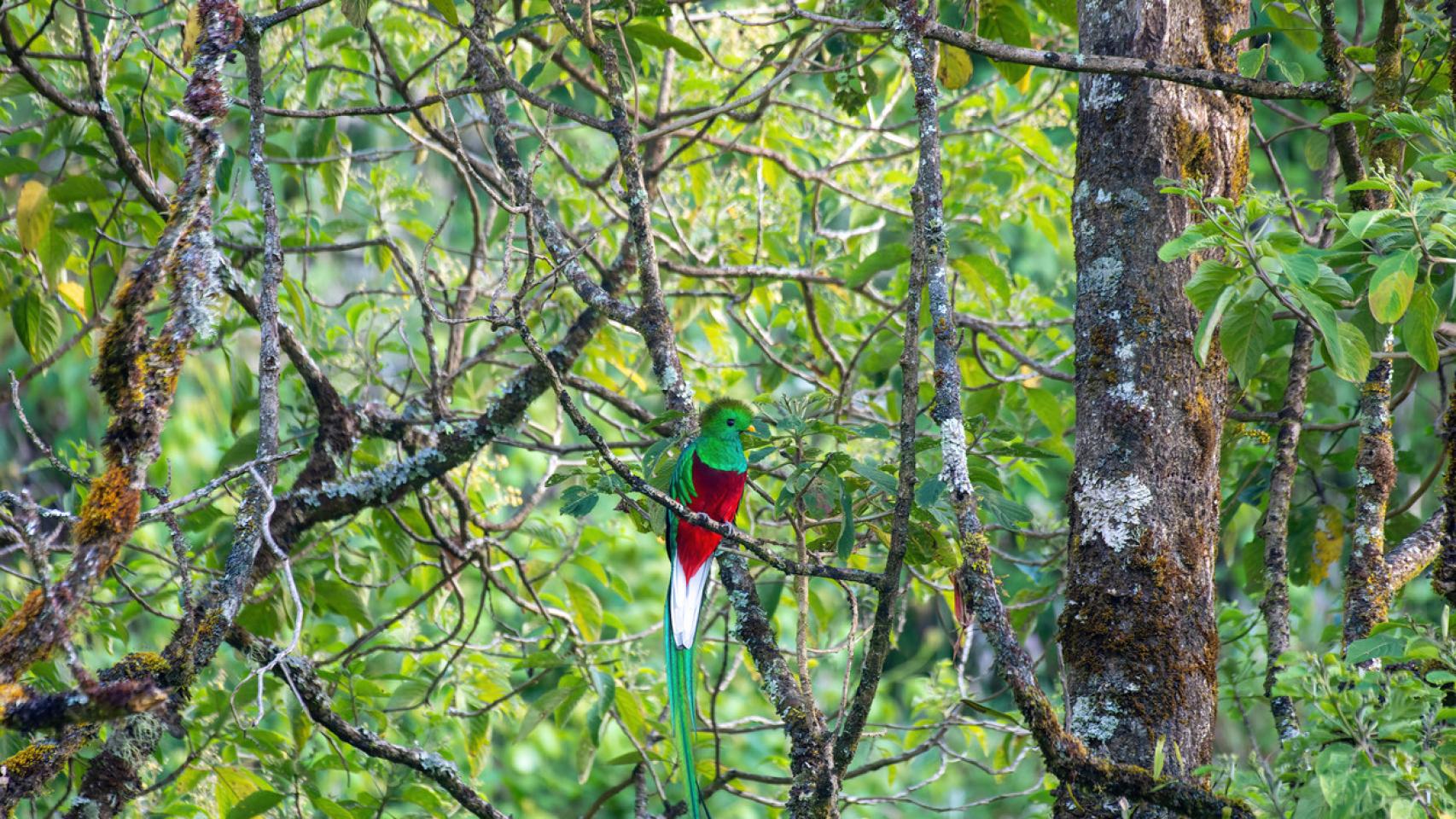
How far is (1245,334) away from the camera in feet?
5.90

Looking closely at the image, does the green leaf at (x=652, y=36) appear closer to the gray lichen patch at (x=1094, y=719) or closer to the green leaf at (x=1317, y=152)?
the green leaf at (x=1317, y=152)

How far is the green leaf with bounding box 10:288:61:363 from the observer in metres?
2.96

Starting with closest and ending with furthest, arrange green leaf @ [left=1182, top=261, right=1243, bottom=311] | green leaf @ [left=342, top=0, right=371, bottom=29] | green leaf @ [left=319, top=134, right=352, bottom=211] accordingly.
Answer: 1. green leaf @ [left=1182, top=261, right=1243, bottom=311]
2. green leaf @ [left=342, top=0, right=371, bottom=29]
3. green leaf @ [left=319, top=134, right=352, bottom=211]

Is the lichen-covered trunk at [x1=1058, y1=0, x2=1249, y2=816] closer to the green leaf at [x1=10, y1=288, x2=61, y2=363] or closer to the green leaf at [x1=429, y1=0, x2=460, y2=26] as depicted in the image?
the green leaf at [x1=429, y1=0, x2=460, y2=26]

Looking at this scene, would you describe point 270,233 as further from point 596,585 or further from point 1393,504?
point 596,585

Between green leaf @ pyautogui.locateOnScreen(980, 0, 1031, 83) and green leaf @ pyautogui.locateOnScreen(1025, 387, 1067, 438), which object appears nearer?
green leaf @ pyautogui.locateOnScreen(980, 0, 1031, 83)

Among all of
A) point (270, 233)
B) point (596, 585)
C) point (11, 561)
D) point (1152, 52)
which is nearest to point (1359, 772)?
point (1152, 52)

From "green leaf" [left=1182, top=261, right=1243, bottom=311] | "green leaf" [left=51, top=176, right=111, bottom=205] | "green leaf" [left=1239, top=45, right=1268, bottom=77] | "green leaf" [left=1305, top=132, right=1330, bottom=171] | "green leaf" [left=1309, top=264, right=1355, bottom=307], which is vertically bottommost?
"green leaf" [left=1182, top=261, right=1243, bottom=311]

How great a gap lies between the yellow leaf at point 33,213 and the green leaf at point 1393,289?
2.89m

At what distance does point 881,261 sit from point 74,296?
7.83ft

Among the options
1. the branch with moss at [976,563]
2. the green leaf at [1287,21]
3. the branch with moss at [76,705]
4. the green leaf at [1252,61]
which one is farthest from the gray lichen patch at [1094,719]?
the green leaf at [1287,21]

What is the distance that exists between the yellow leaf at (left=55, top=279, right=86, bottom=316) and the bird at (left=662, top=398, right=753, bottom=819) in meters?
1.99

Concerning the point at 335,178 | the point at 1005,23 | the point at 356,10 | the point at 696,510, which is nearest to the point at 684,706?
the point at 696,510

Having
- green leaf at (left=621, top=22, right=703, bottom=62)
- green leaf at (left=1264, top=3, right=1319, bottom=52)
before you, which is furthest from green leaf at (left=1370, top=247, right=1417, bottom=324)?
green leaf at (left=621, top=22, right=703, bottom=62)
